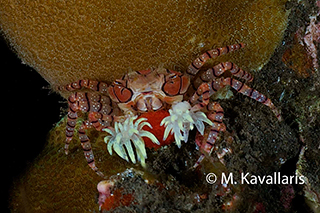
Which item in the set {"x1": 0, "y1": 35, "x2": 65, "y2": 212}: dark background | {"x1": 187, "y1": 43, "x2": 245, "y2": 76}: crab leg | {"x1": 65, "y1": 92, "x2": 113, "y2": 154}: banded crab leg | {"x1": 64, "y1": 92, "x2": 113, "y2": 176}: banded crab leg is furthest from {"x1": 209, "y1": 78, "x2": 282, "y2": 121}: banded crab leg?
{"x1": 0, "y1": 35, "x2": 65, "y2": 212}: dark background

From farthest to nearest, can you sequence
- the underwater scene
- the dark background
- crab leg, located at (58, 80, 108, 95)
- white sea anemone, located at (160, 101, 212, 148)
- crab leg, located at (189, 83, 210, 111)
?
the dark background < crab leg, located at (58, 80, 108, 95) < crab leg, located at (189, 83, 210, 111) < white sea anemone, located at (160, 101, 212, 148) < the underwater scene

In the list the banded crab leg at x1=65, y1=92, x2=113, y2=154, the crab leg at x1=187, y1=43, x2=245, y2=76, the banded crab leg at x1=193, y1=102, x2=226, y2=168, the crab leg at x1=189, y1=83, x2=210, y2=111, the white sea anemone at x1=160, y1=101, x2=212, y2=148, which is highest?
the banded crab leg at x1=65, y1=92, x2=113, y2=154

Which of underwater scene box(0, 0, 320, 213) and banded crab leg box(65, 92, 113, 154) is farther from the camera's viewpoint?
banded crab leg box(65, 92, 113, 154)

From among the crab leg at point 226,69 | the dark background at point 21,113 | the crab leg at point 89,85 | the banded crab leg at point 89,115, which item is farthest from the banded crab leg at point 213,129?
the dark background at point 21,113

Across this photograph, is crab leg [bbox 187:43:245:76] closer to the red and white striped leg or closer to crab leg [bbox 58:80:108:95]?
the red and white striped leg

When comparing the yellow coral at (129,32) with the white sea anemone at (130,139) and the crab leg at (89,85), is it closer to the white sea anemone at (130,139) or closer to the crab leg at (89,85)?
the crab leg at (89,85)

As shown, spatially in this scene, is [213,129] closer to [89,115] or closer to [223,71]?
[223,71]

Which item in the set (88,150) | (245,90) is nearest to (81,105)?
(88,150)

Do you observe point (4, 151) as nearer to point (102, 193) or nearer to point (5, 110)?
point (5, 110)
